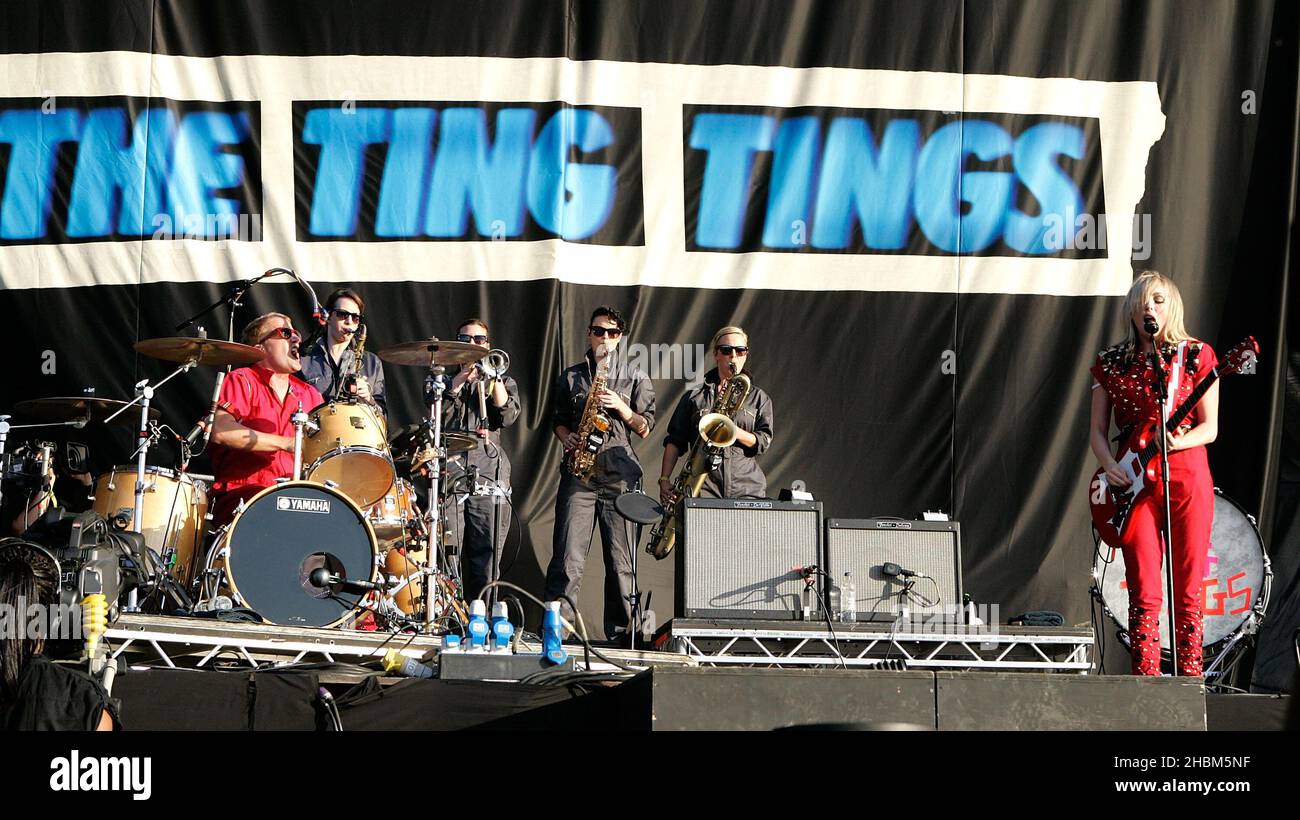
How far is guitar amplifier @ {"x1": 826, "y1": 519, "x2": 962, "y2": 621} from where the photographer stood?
6.31m

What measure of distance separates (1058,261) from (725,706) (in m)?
5.77

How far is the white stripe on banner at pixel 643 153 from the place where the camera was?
331 inches

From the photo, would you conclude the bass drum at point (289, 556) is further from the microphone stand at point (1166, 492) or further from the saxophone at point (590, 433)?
the microphone stand at point (1166, 492)

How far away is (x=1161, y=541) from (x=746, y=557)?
5.82ft

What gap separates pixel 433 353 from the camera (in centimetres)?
698

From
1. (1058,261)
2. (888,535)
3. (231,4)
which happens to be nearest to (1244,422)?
(1058,261)

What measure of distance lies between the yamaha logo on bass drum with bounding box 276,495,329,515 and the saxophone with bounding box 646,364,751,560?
2.02 meters

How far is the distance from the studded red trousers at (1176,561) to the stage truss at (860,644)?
0.78 metres

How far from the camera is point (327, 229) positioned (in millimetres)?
8477

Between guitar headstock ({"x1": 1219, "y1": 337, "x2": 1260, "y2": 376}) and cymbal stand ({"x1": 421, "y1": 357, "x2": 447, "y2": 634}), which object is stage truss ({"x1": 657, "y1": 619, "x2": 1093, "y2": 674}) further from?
guitar headstock ({"x1": 1219, "y1": 337, "x2": 1260, "y2": 376})
